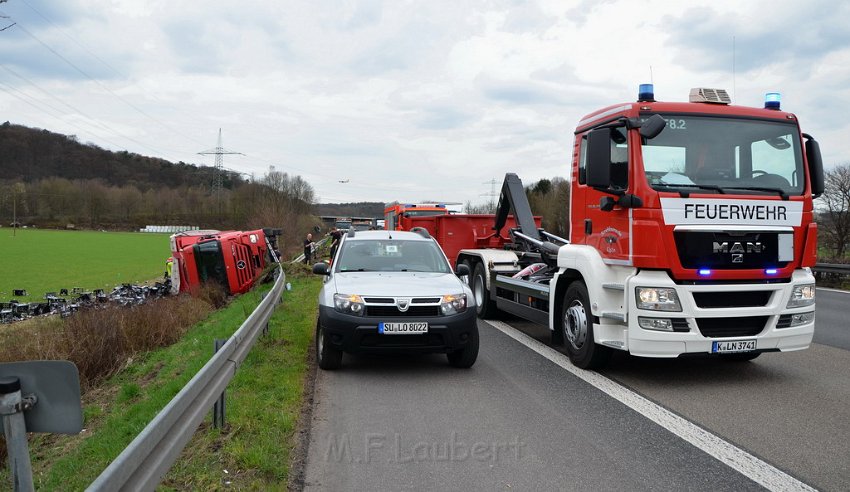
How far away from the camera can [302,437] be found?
16.8ft

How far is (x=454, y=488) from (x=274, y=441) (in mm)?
1480

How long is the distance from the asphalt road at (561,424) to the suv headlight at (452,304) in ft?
2.46

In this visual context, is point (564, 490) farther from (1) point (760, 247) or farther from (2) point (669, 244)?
(1) point (760, 247)

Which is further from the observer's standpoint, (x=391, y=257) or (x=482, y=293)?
(x=482, y=293)

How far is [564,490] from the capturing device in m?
4.09

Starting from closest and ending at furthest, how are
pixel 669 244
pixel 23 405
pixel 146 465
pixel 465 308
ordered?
1. pixel 23 405
2. pixel 146 465
3. pixel 669 244
4. pixel 465 308

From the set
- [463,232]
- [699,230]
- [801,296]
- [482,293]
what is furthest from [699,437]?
[463,232]

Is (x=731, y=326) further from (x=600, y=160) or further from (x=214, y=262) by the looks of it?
(x=214, y=262)

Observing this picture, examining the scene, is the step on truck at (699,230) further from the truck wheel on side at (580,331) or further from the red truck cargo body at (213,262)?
the red truck cargo body at (213,262)

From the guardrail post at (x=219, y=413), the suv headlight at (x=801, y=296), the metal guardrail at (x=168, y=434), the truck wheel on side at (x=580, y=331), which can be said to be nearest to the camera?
the metal guardrail at (x=168, y=434)

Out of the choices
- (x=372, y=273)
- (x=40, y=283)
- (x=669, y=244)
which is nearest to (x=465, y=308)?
(x=372, y=273)

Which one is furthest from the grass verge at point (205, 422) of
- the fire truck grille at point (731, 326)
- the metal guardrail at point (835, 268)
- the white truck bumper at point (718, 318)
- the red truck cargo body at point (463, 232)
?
the metal guardrail at point (835, 268)

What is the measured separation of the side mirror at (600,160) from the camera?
6.65 metres

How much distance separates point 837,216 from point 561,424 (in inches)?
1184
